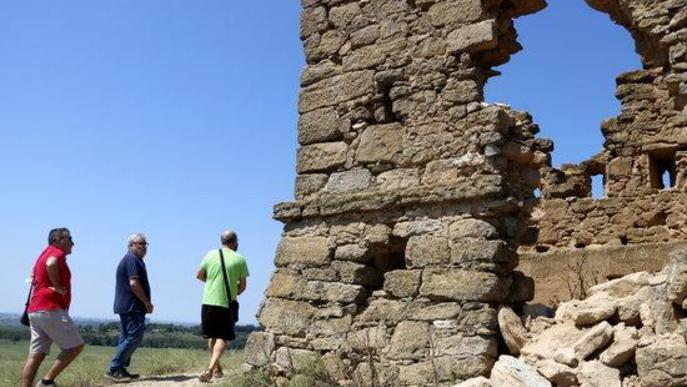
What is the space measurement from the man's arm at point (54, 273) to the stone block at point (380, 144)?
116 inches

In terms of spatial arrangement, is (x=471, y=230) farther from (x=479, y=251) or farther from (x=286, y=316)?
(x=286, y=316)

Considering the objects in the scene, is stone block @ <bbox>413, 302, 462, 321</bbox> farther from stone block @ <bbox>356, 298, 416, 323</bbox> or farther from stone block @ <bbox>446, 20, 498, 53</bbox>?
stone block @ <bbox>446, 20, 498, 53</bbox>

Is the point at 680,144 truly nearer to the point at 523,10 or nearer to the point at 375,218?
the point at 523,10

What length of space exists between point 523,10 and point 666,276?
2.78m

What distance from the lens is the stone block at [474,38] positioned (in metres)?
5.85

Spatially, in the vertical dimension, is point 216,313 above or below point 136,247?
below

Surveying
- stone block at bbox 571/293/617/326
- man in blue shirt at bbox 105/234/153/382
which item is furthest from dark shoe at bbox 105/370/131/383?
A: stone block at bbox 571/293/617/326

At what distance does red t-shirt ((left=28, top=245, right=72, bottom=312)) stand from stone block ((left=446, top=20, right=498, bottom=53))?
13.4 feet

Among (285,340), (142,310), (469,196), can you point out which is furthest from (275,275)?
(469,196)

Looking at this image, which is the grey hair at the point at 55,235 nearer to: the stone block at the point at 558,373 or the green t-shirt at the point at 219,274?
the green t-shirt at the point at 219,274

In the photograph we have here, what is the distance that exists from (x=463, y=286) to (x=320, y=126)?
2.20 m

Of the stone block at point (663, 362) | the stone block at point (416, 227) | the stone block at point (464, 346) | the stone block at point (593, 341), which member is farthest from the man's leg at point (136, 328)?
the stone block at point (663, 362)

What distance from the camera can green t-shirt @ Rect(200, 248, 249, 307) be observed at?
710 centimetres

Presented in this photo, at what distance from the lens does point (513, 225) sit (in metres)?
5.70
